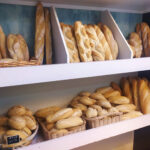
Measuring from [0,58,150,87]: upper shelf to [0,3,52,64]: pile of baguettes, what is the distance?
0.19 metres

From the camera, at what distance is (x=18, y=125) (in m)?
0.93

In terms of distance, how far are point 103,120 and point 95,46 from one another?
44 cm

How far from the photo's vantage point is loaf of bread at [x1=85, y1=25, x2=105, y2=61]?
1.10 meters

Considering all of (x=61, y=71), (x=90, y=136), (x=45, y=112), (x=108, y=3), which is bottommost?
(x=90, y=136)

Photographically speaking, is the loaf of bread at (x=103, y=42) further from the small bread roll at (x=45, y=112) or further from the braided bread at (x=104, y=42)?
the small bread roll at (x=45, y=112)

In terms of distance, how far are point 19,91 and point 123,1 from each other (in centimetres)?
92

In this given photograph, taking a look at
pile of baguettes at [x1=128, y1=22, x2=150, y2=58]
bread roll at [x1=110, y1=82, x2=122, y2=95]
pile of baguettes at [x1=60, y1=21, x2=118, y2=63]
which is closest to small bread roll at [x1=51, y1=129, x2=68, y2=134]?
pile of baguettes at [x1=60, y1=21, x2=118, y2=63]

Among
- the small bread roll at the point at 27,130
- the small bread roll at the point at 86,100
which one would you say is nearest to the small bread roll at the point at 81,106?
the small bread roll at the point at 86,100

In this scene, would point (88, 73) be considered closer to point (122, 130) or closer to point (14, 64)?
point (14, 64)

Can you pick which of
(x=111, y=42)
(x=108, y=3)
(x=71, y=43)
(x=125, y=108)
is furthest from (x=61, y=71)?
(x=108, y=3)

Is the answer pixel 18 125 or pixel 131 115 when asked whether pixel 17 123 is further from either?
pixel 131 115

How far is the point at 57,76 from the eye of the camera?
2.85ft

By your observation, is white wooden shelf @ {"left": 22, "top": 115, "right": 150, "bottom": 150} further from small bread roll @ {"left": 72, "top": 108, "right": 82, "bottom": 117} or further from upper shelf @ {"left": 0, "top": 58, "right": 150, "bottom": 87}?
upper shelf @ {"left": 0, "top": 58, "right": 150, "bottom": 87}

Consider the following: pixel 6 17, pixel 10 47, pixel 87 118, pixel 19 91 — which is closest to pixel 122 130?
pixel 87 118
